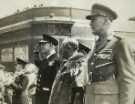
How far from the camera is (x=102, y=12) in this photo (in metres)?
2.32

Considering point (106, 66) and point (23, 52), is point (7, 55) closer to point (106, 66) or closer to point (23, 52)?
point (23, 52)

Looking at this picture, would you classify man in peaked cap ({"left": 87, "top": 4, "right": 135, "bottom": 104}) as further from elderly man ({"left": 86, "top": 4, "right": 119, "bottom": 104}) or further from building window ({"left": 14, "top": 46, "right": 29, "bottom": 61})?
building window ({"left": 14, "top": 46, "right": 29, "bottom": 61})

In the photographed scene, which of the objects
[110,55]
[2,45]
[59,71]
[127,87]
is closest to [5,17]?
[2,45]

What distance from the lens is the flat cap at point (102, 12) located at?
2.31 meters

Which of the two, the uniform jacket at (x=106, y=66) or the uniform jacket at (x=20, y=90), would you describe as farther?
the uniform jacket at (x=106, y=66)

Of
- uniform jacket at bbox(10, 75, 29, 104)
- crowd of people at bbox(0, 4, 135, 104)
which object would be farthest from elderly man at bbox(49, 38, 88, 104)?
uniform jacket at bbox(10, 75, 29, 104)

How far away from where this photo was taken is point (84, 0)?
7.63 feet

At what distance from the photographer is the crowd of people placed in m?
2.19

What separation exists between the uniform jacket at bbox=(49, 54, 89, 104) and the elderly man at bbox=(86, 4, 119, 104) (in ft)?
0.22

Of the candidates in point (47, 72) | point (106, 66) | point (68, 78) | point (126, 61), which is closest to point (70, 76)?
point (68, 78)

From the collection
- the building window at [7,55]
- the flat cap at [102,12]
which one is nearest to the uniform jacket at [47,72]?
the building window at [7,55]

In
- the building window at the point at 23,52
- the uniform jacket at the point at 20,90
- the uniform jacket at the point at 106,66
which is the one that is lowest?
the uniform jacket at the point at 20,90

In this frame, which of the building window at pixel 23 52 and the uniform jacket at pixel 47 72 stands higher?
the building window at pixel 23 52

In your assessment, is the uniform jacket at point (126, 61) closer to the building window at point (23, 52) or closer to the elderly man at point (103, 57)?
the elderly man at point (103, 57)
